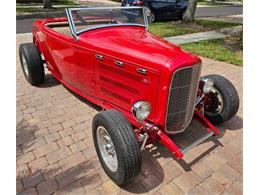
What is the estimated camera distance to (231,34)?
1027 cm

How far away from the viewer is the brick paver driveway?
8.38 ft

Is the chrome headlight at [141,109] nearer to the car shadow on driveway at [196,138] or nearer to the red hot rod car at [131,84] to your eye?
the red hot rod car at [131,84]

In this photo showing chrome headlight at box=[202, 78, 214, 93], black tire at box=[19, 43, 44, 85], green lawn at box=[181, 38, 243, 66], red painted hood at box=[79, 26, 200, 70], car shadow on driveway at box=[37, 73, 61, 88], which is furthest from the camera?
green lawn at box=[181, 38, 243, 66]

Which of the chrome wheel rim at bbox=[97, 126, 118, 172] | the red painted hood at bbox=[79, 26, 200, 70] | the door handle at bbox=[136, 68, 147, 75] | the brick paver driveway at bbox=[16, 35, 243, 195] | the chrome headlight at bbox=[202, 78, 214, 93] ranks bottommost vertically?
the brick paver driveway at bbox=[16, 35, 243, 195]

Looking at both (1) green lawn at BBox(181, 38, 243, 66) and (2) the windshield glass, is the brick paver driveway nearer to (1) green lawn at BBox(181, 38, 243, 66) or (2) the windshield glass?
(2) the windshield glass

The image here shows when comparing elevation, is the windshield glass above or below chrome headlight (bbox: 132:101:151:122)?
above

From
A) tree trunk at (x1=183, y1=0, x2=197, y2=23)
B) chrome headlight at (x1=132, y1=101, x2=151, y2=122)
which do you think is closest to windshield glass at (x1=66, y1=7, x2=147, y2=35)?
chrome headlight at (x1=132, y1=101, x2=151, y2=122)

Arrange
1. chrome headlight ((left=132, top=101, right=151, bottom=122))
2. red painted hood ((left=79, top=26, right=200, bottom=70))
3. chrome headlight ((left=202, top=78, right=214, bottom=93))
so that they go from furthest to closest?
chrome headlight ((left=202, top=78, right=214, bottom=93)) < red painted hood ((left=79, top=26, right=200, bottom=70)) < chrome headlight ((left=132, top=101, right=151, bottom=122))

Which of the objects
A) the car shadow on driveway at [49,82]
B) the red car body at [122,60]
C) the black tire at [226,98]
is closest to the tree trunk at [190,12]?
the car shadow on driveway at [49,82]

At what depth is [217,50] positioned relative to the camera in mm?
7594

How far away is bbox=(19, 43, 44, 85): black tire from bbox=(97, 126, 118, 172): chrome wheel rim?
2.65m

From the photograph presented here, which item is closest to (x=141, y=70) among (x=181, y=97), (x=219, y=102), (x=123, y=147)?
(x=181, y=97)

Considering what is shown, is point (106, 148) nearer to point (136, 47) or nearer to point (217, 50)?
point (136, 47)

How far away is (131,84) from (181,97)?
62cm
